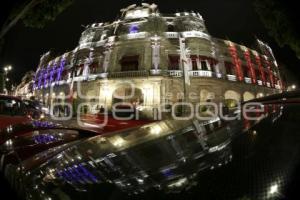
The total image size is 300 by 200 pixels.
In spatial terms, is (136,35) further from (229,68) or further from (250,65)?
(250,65)

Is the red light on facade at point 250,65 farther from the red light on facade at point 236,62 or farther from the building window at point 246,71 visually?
the red light on facade at point 236,62

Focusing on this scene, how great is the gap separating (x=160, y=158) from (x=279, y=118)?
70cm

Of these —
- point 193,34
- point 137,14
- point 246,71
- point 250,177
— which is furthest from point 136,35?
point 250,177

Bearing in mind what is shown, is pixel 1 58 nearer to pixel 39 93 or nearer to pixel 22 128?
pixel 22 128

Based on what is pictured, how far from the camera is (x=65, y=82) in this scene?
2906 centimetres

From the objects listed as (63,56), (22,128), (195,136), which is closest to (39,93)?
(63,56)

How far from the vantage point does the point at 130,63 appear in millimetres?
24359

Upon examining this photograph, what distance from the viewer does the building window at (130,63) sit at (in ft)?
78.9

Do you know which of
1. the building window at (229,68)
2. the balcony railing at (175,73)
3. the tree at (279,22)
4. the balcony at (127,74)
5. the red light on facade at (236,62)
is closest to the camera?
the tree at (279,22)

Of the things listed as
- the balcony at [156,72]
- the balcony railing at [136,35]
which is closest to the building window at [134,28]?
the balcony railing at [136,35]

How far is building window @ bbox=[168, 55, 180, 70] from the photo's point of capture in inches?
920

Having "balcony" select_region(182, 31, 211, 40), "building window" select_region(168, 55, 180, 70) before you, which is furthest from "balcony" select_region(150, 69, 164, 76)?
"balcony" select_region(182, 31, 211, 40)

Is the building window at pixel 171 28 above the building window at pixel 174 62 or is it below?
above

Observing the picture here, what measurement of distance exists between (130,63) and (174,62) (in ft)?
12.7
